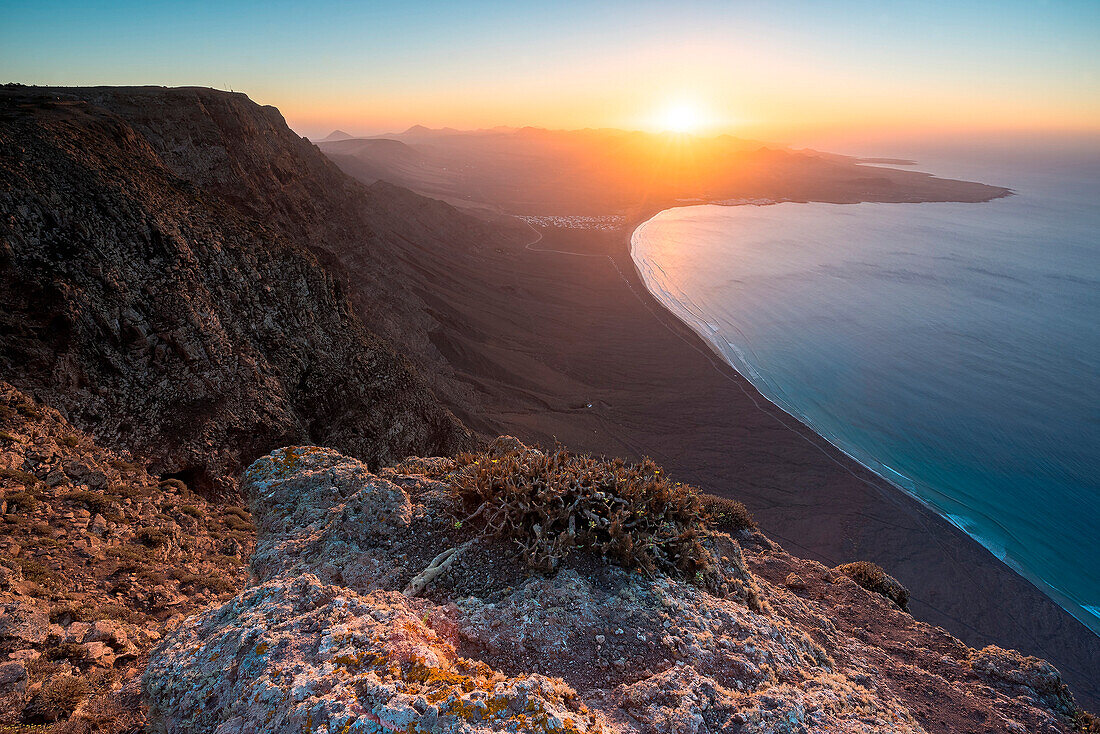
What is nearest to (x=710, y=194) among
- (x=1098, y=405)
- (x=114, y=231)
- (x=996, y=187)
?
(x=996, y=187)

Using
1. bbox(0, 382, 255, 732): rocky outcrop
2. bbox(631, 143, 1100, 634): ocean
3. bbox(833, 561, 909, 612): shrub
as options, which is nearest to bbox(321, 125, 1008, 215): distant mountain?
bbox(631, 143, 1100, 634): ocean

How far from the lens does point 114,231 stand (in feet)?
31.8

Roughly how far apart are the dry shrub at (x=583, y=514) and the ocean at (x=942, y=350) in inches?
774

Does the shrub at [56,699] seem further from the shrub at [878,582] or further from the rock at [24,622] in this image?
the shrub at [878,582]

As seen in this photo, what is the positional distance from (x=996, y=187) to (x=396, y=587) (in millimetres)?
163329

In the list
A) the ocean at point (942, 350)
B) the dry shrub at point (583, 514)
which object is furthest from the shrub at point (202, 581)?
the ocean at point (942, 350)

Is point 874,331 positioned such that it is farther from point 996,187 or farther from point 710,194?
point 996,187

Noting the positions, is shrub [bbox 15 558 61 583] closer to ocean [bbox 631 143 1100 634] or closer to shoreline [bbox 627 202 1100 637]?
shoreline [bbox 627 202 1100 637]

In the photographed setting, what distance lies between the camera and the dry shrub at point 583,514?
176 inches

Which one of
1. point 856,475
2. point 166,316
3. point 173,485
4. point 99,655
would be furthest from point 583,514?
point 856,475

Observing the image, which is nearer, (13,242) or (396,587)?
(396,587)

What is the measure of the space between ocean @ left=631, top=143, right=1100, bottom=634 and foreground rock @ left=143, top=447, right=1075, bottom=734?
677 inches

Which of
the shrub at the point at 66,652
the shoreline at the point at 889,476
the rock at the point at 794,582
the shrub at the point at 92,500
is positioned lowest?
the shoreline at the point at 889,476

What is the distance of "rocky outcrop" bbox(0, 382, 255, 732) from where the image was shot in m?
2.96
